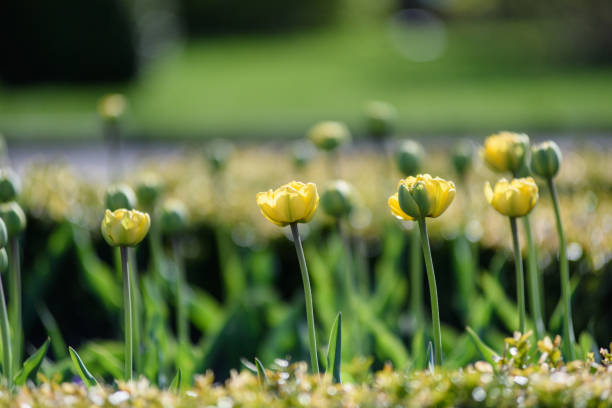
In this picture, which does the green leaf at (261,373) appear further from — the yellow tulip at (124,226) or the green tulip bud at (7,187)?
the green tulip bud at (7,187)

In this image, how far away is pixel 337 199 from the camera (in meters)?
2.35

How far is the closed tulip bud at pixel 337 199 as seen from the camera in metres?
2.35

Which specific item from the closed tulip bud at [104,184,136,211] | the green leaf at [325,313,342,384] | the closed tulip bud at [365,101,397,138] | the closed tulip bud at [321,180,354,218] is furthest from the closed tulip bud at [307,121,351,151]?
the green leaf at [325,313,342,384]

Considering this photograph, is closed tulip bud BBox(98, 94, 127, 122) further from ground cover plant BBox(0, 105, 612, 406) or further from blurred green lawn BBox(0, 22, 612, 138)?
blurred green lawn BBox(0, 22, 612, 138)

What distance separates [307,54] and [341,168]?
15.9 metres

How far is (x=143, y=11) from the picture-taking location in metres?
15.1

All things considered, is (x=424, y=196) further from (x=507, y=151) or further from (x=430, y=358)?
(x=507, y=151)

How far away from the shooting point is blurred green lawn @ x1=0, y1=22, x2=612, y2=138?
37.4 feet

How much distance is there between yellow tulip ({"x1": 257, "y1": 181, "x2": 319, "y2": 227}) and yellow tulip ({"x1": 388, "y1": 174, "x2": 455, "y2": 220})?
0.66 ft

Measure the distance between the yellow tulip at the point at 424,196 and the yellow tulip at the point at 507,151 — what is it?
51 cm

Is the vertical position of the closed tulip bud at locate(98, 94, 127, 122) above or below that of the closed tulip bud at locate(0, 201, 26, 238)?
above

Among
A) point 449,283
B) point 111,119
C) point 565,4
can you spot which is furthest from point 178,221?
point 565,4

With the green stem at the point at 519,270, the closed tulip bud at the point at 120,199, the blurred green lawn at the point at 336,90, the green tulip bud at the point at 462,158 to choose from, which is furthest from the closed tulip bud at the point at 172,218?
the blurred green lawn at the point at 336,90

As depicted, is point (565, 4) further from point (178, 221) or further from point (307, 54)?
point (178, 221)
